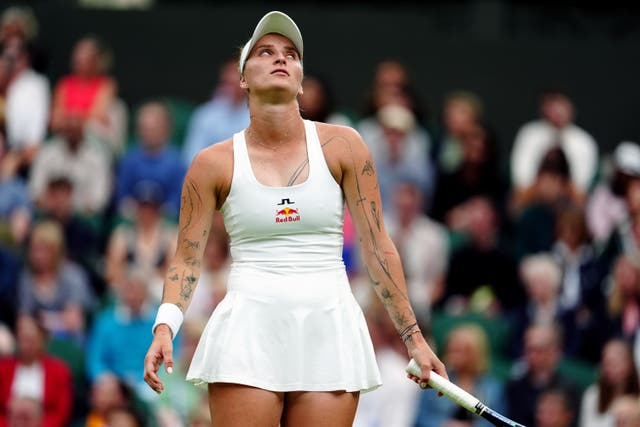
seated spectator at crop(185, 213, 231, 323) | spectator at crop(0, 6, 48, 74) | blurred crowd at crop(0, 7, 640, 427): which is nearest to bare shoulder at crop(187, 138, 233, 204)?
blurred crowd at crop(0, 7, 640, 427)

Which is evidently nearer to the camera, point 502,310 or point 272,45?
point 272,45

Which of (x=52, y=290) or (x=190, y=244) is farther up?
(x=190, y=244)

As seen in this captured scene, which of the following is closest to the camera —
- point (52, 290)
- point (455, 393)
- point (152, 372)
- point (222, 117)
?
point (152, 372)

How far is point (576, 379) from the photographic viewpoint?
31.1ft

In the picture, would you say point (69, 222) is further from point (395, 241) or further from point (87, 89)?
point (395, 241)

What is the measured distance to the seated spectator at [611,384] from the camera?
9094 millimetres

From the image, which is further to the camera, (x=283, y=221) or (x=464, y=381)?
(x=464, y=381)

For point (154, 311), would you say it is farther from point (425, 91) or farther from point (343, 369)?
point (343, 369)

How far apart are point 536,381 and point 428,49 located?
15.0ft

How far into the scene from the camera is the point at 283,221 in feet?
17.4

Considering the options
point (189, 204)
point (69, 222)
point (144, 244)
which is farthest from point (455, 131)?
point (189, 204)

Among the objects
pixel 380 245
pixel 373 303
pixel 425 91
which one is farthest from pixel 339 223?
pixel 425 91

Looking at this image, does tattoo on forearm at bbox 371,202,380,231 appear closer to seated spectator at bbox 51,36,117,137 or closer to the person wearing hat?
the person wearing hat

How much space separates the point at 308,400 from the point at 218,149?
1.05 m
